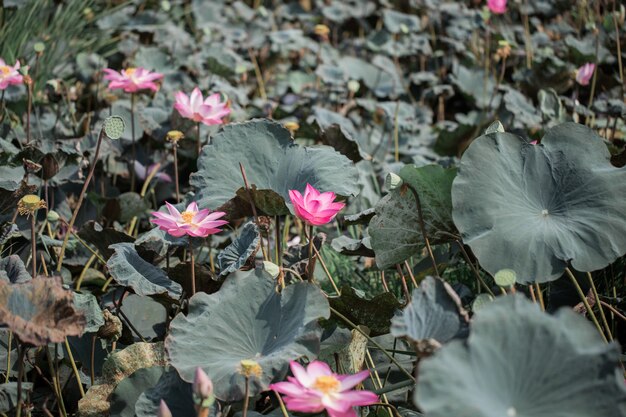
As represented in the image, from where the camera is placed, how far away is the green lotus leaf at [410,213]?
1.24 meters

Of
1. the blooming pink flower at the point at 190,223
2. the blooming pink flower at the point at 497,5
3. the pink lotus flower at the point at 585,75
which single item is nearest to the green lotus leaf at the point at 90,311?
the blooming pink flower at the point at 190,223

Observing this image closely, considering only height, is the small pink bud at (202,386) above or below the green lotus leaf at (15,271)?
above

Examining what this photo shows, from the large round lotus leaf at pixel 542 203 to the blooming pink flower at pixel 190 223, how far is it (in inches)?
14.9

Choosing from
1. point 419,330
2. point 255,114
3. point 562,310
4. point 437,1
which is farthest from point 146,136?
point 437,1

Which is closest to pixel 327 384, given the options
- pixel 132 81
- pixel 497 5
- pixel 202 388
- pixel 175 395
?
pixel 202 388

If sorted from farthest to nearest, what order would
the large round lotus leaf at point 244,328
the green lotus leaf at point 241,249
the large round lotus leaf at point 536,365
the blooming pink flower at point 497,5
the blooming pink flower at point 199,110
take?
the blooming pink flower at point 497,5
the blooming pink flower at point 199,110
the green lotus leaf at point 241,249
the large round lotus leaf at point 244,328
the large round lotus leaf at point 536,365

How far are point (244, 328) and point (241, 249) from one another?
242 mm

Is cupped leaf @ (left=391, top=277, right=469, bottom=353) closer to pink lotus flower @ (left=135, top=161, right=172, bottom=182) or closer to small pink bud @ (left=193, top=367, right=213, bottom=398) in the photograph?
small pink bud @ (left=193, top=367, right=213, bottom=398)

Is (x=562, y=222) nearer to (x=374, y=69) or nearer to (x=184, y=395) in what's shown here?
(x=184, y=395)

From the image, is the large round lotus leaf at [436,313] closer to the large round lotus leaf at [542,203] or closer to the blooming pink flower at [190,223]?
the large round lotus leaf at [542,203]

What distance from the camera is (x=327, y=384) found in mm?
923

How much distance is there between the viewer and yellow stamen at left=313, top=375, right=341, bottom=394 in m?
Answer: 0.92

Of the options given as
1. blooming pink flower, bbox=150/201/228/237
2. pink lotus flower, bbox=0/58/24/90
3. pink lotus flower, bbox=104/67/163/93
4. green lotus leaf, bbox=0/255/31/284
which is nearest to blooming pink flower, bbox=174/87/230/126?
pink lotus flower, bbox=104/67/163/93

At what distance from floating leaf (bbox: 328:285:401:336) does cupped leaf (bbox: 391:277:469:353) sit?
18 cm
